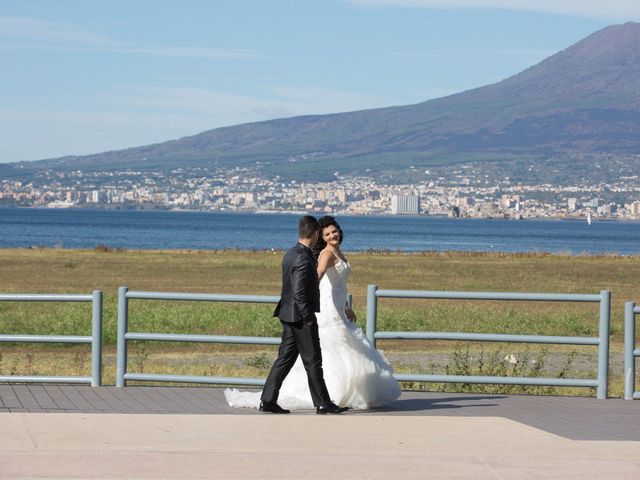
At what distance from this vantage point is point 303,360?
42.1 feet

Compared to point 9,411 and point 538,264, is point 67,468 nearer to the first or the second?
point 9,411

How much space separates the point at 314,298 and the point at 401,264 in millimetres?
49287

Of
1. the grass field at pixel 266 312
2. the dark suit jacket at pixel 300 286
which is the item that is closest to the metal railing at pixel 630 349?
the grass field at pixel 266 312

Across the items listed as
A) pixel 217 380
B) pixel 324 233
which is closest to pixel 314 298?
pixel 324 233

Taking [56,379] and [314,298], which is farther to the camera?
[56,379]

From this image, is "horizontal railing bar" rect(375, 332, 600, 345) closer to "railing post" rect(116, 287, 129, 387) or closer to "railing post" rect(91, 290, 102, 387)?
"railing post" rect(116, 287, 129, 387)

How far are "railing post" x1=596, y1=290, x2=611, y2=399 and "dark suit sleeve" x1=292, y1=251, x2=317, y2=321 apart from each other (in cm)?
328

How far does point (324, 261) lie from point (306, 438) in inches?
89.5

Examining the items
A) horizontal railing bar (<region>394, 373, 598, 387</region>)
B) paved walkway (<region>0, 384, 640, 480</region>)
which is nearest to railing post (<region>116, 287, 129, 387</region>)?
paved walkway (<region>0, 384, 640, 480</region>)

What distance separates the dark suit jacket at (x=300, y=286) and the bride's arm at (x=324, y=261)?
10.7 inches

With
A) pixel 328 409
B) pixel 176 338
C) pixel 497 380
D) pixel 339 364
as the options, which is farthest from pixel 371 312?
pixel 176 338

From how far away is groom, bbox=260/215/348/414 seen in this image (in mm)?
12586

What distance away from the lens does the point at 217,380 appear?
1401cm

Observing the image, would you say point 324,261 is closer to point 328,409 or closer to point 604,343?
point 328,409
